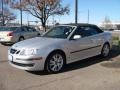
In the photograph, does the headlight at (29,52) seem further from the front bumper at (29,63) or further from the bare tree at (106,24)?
the bare tree at (106,24)

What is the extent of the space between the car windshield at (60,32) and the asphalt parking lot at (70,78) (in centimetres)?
109

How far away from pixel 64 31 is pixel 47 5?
54.2 ft

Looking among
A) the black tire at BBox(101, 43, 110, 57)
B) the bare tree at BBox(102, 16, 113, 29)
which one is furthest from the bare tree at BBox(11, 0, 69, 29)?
the bare tree at BBox(102, 16, 113, 29)

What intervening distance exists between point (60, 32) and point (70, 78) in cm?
237

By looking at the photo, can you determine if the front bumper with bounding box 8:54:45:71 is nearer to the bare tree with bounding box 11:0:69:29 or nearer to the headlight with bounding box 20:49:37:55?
the headlight with bounding box 20:49:37:55

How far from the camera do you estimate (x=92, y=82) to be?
6.57 metres

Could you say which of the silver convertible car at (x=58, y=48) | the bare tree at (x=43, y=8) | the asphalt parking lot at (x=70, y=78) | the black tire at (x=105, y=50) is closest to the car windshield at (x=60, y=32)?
the silver convertible car at (x=58, y=48)

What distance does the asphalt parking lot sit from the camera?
625cm

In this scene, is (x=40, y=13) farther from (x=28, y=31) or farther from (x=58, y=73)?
(x=58, y=73)

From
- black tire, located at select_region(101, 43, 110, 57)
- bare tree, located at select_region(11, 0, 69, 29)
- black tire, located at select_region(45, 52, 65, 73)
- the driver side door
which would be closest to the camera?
black tire, located at select_region(45, 52, 65, 73)

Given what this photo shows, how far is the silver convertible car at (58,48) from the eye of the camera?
24.2 ft

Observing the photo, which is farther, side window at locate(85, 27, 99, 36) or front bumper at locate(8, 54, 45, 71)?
side window at locate(85, 27, 99, 36)

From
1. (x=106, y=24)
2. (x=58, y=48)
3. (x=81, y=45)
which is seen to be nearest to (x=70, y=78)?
(x=58, y=48)

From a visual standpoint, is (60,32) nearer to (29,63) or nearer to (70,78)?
(29,63)
